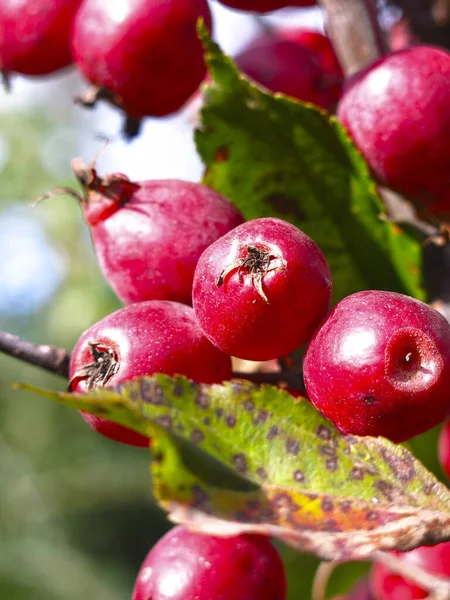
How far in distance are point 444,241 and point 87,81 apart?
0.67 meters

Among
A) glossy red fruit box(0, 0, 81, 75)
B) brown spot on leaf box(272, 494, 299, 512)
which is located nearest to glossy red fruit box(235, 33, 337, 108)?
glossy red fruit box(0, 0, 81, 75)

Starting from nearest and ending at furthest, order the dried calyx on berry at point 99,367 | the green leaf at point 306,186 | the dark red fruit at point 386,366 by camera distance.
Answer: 1. the dark red fruit at point 386,366
2. the dried calyx on berry at point 99,367
3. the green leaf at point 306,186

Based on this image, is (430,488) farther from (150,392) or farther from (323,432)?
(150,392)

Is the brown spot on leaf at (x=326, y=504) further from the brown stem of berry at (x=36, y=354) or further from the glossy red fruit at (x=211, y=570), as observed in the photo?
the brown stem of berry at (x=36, y=354)

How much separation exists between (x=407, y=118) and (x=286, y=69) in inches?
13.4

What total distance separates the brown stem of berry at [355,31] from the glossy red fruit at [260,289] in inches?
20.0

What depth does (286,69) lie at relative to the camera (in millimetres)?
1314

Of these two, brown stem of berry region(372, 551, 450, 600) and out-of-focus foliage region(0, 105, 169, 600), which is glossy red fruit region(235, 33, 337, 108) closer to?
brown stem of berry region(372, 551, 450, 600)

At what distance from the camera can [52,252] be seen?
992 cm

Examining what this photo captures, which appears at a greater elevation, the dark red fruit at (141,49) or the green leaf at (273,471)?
the dark red fruit at (141,49)

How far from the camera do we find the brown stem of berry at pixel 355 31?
45.9 inches

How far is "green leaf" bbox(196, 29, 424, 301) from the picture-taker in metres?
1.13

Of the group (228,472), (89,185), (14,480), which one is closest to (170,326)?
(228,472)

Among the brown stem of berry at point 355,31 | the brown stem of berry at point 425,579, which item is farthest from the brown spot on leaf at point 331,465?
the brown stem of berry at point 355,31
